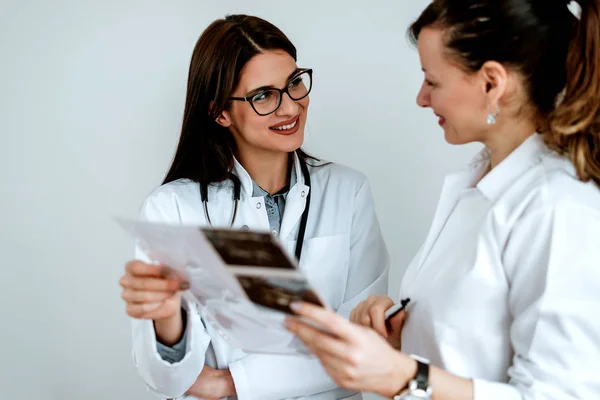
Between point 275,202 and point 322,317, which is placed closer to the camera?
point 322,317

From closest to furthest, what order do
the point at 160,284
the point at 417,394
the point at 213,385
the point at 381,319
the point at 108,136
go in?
the point at 417,394, the point at 160,284, the point at 381,319, the point at 213,385, the point at 108,136

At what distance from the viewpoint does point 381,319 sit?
1491 millimetres

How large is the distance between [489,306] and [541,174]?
0.25m

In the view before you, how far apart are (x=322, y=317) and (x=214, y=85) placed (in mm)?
971

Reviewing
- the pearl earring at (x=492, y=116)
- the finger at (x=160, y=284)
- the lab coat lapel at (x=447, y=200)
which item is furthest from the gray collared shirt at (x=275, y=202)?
the pearl earring at (x=492, y=116)

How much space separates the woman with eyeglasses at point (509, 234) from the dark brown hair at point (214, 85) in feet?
1.85

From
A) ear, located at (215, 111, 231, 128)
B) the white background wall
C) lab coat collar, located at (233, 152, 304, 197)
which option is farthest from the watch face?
the white background wall

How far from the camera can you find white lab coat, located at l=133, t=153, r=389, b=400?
1769 millimetres

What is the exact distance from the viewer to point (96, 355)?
2242 mm

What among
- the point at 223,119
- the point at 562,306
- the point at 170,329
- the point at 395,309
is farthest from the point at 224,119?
the point at 562,306

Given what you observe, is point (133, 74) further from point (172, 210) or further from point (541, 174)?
point (541, 174)

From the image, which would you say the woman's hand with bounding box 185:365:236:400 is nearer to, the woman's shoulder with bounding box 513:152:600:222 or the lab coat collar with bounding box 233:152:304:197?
the lab coat collar with bounding box 233:152:304:197

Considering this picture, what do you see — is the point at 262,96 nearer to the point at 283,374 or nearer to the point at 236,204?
the point at 236,204

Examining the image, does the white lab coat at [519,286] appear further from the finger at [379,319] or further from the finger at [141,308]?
the finger at [141,308]
